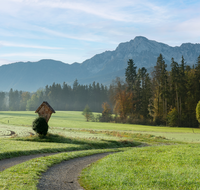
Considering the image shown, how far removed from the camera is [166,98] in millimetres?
74875

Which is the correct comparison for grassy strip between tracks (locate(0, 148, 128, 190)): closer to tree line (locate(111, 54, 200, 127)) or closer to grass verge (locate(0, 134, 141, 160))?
grass verge (locate(0, 134, 141, 160))

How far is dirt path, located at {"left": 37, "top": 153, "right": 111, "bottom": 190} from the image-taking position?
1004 cm

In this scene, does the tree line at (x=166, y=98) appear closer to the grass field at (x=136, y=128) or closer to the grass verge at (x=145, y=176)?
the grass field at (x=136, y=128)

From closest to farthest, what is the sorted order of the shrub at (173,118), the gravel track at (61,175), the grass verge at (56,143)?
the gravel track at (61,175)
the grass verge at (56,143)
the shrub at (173,118)

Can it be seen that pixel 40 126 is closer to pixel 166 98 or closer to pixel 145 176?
pixel 145 176

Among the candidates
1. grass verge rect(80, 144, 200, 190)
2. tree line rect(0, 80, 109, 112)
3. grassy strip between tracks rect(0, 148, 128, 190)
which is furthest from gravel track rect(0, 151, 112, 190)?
tree line rect(0, 80, 109, 112)

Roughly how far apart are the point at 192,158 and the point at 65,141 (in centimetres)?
1730

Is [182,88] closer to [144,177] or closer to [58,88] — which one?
[144,177]

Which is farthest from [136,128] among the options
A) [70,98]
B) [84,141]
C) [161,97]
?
[70,98]

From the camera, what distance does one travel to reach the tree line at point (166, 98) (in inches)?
2805

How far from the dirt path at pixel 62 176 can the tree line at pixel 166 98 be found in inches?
2385

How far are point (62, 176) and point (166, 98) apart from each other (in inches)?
2649

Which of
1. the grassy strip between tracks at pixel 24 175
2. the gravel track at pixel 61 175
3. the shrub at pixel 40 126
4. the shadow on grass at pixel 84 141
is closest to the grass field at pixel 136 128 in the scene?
the shadow on grass at pixel 84 141

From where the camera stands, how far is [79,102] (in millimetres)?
170875
